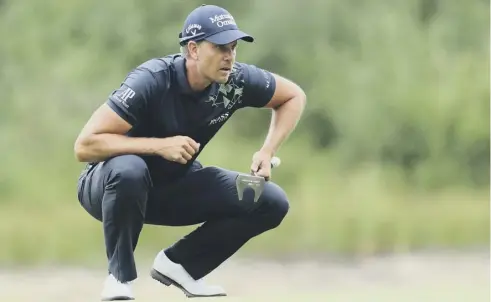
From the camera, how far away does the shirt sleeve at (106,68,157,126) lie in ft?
10.4

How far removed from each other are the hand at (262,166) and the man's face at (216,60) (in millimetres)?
346

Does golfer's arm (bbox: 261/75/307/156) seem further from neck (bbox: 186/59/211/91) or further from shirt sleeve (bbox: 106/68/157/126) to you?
shirt sleeve (bbox: 106/68/157/126)

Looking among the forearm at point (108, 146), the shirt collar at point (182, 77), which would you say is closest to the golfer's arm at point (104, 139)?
the forearm at point (108, 146)

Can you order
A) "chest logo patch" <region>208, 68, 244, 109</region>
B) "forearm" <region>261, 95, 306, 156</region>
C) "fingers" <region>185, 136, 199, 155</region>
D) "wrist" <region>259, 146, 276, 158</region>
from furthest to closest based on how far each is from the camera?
1. "forearm" <region>261, 95, 306, 156</region>
2. "wrist" <region>259, 146, 276, 158</region>
3. "chest logo patch" <region>208, 68, 244, 109</region>
4. "fingers" <region>185, 136, 199, 155</region>

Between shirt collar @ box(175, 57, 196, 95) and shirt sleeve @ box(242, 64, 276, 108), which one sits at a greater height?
shirt collar @ box(175, 57, 196, 95)

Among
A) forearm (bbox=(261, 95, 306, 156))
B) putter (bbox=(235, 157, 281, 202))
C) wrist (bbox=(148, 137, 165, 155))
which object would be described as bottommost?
putter (bbox=(235, 157, 281, 202))

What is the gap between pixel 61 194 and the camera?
257 inches

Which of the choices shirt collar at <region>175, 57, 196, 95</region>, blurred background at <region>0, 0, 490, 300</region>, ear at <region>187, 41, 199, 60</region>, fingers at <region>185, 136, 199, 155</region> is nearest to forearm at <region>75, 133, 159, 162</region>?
fingers at <region>185, 136, 199, 155</region>

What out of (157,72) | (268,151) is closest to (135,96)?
(157,72)

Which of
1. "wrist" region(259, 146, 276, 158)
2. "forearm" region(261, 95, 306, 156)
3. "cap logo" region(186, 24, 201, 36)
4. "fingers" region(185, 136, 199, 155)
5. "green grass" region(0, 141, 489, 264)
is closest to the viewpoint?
"fingers" region(185, 136, 199, 155)

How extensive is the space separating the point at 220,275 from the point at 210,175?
2387mm

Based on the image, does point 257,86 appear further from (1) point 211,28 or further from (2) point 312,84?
(2) point 312,84

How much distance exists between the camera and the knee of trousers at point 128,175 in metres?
3.17

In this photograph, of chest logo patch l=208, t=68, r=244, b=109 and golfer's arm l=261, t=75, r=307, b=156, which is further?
golfer's arm l=261, t=75, r=307, b=156
